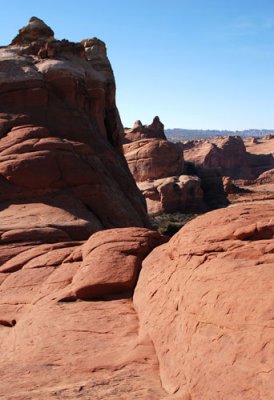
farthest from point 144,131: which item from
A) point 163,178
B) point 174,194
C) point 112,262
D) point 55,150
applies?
point 112,262

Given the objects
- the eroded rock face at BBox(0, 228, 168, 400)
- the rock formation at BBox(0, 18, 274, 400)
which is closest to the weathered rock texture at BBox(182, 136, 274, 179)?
the rock formation at BBox(0, 18, 274, 400)

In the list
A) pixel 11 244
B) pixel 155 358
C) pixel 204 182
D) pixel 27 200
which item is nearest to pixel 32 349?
pixel 155 358

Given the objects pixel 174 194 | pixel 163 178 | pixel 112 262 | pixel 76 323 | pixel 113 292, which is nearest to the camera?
pixel 76 323

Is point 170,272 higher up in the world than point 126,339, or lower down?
higher up

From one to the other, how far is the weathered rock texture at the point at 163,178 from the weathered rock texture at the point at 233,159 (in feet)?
83.5

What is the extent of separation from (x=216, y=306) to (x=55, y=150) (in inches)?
417

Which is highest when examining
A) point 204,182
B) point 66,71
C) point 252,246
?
point 66,71

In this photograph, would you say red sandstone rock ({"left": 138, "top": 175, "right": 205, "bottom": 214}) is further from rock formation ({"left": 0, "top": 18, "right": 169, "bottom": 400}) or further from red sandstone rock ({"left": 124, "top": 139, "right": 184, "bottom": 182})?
rock formation ({"left": 0, "top": 18, "right": 169, "bottom": 400})

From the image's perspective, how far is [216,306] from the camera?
7152 mm

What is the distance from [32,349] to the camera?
8727 mm

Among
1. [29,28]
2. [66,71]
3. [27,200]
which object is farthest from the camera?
[29,28]

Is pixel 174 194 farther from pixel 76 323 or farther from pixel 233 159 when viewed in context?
pixel 233 159

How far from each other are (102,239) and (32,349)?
2.91 m

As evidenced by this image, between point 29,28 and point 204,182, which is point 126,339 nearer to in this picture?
point 29,28
